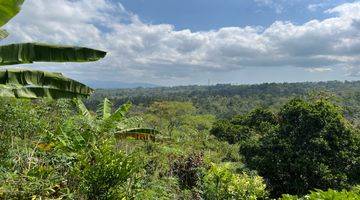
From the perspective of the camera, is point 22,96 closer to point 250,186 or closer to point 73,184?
point 73,184

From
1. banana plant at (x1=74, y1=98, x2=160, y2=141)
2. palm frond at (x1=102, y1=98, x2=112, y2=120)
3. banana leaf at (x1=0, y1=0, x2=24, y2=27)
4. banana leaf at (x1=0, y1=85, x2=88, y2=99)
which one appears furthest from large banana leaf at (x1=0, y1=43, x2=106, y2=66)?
palm frond at (x1=102, y1=98, x2=112, y2=120)

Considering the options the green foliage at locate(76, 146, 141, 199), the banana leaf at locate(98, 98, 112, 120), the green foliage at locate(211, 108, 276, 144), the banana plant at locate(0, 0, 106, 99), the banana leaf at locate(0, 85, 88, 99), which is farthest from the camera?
the green foliage at locate(211, 108, 276, 144)

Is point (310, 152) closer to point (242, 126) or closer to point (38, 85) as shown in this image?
point (38, 85)

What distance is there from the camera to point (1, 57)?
699 centimetres

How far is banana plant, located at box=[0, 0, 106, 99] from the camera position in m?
7.03

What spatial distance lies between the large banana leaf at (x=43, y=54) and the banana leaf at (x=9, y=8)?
2.07 ft

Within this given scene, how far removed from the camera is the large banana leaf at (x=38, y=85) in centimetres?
724

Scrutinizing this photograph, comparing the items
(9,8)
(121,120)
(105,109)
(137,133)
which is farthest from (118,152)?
(105,109)

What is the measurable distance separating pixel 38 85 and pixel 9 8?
59.3 inches

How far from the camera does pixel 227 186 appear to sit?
12.5m

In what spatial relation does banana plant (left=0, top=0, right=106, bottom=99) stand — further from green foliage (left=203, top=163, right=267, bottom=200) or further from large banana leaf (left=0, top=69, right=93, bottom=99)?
green foliage (left=203, top=163, right=267, bottom=200)

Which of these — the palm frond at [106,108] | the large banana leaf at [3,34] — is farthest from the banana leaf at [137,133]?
the large banana leaf at [3,34]

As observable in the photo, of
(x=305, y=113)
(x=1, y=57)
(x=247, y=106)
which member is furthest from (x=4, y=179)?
(x=247, y=106)

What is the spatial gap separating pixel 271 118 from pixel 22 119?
26320mm
